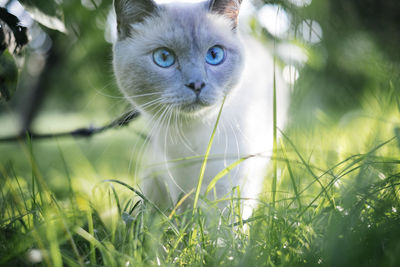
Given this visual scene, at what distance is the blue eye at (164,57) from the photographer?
129 cm

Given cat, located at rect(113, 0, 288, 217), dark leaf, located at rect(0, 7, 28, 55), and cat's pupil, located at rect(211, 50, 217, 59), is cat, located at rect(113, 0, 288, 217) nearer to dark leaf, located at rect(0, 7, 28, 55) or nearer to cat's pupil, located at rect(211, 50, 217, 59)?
cat's pupil, located at rect(211, 50, 217, 59)

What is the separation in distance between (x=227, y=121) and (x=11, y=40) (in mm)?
796

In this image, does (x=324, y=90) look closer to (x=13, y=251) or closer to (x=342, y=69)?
(x=342, y=69)

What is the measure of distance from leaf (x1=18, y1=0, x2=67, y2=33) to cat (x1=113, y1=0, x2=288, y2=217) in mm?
401

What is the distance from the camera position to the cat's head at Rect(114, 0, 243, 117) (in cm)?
123

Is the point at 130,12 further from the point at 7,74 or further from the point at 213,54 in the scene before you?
the point at 7,74

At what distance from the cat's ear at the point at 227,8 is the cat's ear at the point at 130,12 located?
0.86ft

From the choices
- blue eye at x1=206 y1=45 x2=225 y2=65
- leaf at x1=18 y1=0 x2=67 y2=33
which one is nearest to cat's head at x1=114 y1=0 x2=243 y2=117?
blue eye at x1=206 y1=45 x2=225 y2=65

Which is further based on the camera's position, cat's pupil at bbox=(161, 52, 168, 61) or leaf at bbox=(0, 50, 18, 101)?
cat's pupil at bbox=(161, 52, 168, 61)

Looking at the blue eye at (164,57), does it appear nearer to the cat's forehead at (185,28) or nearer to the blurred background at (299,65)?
the cat's forehead at (185,28)

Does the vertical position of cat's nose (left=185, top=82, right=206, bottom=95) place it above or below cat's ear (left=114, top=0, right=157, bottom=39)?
below

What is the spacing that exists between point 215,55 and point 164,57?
21 cm

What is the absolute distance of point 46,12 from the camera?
2.98 ft

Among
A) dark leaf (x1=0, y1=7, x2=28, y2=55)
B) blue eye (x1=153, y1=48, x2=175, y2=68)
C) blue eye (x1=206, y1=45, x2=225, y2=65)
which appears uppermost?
blue eye (x1=206, y1=45, x2=225, y2=65)
